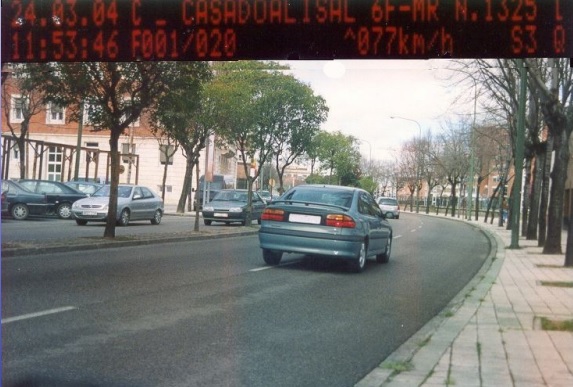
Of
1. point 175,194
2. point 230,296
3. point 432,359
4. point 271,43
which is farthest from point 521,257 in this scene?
point 175,194

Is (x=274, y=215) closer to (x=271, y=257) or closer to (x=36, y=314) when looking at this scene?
(x=271, y=257)

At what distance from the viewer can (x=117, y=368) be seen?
16.2 ft

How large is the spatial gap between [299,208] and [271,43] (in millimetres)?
6727

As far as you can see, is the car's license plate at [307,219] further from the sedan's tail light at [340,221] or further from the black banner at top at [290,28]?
the black banner at top at [290,28]

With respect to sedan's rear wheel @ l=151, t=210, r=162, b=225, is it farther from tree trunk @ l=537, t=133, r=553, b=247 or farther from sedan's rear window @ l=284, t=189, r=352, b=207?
sedan's rear window @ l=284, t=189, r=352, b=207

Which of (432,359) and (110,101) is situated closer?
(432,359)

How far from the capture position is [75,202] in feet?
74.9

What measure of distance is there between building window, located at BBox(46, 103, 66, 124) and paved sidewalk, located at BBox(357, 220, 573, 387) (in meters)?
8.87

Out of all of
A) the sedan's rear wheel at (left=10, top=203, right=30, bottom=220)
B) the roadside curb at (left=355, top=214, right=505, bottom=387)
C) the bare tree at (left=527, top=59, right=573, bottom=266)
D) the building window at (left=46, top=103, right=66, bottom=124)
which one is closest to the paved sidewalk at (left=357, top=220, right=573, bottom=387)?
the roadside curb at (left=355, top=214, right=505, bottom=387)

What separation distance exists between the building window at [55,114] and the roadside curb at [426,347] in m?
8.72

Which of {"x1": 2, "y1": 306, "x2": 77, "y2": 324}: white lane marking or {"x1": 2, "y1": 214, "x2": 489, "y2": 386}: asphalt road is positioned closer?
{"x1": 2, "y1": 214, "x2": 489, "y2": 386}: asphalt road

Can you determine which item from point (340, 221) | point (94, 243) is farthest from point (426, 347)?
point (94, 243)

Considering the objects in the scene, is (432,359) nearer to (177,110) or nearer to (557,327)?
(557,327)

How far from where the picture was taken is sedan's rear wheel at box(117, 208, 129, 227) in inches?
909
